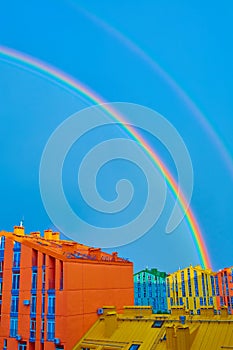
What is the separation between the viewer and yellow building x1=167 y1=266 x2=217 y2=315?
6028 centimetres

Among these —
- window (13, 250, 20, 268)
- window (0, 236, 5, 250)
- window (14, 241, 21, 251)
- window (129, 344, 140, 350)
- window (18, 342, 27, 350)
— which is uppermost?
window (0, 236, 5, 250)

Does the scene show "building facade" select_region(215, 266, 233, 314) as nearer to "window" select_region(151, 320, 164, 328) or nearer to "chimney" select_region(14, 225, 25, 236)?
"window" select_region(151, 320, 164, 328)

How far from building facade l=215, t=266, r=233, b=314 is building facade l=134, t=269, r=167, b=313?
39.6ft

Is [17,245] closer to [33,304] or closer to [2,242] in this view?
[2,242]

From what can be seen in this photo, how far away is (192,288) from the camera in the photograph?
207ft

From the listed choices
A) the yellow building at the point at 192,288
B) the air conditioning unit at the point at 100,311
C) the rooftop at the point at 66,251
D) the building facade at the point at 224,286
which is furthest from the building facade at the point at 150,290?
the air conditioning unit at the point at 100,311

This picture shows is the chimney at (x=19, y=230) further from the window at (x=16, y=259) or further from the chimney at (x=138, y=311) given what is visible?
the chimney at (x=138, y=311)

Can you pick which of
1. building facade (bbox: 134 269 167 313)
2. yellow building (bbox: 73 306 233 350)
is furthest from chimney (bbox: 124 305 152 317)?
building facade (bbox: 134 269 167 313)

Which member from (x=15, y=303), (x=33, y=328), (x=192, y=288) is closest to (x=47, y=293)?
(x=33, y=328)

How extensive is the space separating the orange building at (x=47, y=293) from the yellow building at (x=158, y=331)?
4.23 ft

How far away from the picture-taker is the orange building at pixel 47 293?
24.2 metres

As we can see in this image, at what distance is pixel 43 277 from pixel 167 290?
1828 inches

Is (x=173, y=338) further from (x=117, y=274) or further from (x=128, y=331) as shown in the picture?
(x=117, y=274)

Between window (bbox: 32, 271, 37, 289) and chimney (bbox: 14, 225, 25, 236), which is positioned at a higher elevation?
chimney (bbox: 14, 225, 25, 236)
